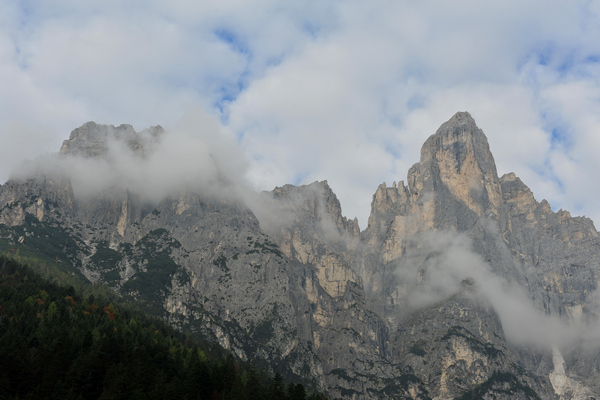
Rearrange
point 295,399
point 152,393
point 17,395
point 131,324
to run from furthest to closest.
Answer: point 131,324
point 295,399
point 152,393
point 17,395

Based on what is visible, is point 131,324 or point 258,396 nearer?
point 258,396

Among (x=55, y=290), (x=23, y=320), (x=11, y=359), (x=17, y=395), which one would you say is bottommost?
(x=17, y=395)

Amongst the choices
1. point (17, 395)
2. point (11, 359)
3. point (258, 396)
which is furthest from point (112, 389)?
point (258, 396)

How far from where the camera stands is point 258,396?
111 metres

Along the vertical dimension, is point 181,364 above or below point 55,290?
below

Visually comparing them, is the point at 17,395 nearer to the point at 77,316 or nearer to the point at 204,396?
the point at 204,396

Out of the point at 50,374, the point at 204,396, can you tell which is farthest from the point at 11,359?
the point at 204,396

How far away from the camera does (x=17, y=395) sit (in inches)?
3250

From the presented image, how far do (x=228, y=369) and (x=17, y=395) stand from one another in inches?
1956

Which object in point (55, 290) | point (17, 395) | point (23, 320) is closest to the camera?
point (17, 395)

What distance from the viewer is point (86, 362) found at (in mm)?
92438

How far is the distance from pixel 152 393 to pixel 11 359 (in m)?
27.3

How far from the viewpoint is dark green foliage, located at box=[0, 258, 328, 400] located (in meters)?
89.2

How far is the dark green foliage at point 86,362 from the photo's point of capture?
8919 cm
